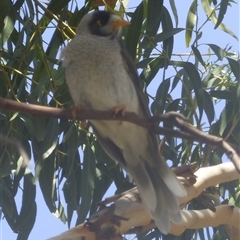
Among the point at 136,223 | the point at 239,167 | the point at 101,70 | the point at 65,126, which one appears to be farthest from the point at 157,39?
the point at 239,167

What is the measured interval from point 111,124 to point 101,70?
Answer: 0.62ft

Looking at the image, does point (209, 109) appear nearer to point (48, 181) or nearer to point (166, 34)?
point (166, 34)

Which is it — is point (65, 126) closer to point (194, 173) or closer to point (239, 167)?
point (194, 173)

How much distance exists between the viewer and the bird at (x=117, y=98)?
86.7 inches

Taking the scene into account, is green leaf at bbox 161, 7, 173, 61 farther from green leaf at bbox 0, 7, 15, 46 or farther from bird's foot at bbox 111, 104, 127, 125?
green leaf at bbox 0, 7, 15, 46

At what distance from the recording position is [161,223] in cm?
203

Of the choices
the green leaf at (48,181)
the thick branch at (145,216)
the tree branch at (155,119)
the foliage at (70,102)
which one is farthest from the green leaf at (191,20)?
the tree branch at (155,119)

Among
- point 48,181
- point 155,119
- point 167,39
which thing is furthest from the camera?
point 167,39

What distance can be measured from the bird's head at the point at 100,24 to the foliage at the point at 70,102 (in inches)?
2.2

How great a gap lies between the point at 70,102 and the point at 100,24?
1.00ft

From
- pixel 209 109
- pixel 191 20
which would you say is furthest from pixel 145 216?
pixel 191 20

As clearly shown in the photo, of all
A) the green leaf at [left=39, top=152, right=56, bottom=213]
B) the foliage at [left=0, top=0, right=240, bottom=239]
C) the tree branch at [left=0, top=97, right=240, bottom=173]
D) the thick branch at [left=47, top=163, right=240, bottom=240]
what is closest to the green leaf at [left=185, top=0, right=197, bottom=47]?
the foliage at [left=0, top=0, right=240, bottom=239]

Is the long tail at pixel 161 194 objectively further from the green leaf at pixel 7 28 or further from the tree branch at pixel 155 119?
the green leaf at pixel 7 28

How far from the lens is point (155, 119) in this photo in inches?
64.1
